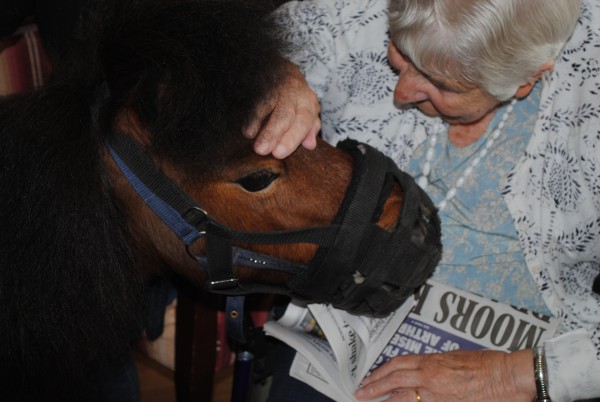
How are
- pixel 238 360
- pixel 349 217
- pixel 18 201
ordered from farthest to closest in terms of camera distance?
pixel 238 360, pixel 349 217, pixel 18 201

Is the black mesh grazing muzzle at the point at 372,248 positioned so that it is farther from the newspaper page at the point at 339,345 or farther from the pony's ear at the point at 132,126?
the pony's ear at the point at 132,126

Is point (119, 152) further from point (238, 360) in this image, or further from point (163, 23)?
point (238, 360)

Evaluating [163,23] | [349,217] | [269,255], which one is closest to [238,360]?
[269,255]

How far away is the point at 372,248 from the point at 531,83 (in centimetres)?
47

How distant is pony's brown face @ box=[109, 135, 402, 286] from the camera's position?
3.42 feet

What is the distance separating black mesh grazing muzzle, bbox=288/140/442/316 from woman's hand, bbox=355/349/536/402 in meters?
0.19

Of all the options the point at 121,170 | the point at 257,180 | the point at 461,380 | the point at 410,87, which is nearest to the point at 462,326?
the point at 461,380

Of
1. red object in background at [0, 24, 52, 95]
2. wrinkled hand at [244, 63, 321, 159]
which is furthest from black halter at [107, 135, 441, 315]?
red object in background at [0, 24, 52, 95]

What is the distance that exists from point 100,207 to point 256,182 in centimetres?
23

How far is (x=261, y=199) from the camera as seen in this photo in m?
1.07

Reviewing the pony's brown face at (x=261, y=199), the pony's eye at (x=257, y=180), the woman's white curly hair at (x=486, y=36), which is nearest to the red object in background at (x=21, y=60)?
the pony's brown face at (x=261, y=199)

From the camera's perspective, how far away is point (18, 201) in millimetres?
966

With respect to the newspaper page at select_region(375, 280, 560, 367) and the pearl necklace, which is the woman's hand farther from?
the pearl necklace

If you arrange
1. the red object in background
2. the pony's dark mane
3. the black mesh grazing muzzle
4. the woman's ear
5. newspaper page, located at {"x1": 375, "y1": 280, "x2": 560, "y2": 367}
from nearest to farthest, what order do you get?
1. the pony's dark mane
2. the black mesh grazing muzzle
3. the woman's ear
4. newspaper page, located at {"x1": 375, "y1": 280, "x2": 560, "y2": 367}
5. the red object in background
